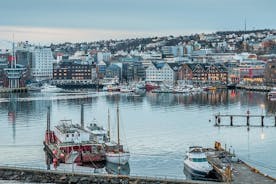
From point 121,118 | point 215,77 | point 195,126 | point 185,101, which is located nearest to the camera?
point 195,126

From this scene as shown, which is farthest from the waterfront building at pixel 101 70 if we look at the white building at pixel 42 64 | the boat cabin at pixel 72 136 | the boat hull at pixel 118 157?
the boat hull at pixel 118 157

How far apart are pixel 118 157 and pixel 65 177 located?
326cm

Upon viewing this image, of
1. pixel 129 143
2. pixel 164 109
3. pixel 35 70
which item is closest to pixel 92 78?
pixel 35 70

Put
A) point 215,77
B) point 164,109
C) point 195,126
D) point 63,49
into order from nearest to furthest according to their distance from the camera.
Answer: point 195,126 < point 164,109 < point 215,77 < point 63,49

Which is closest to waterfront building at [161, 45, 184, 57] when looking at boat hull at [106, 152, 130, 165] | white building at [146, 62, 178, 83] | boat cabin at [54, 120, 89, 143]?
white building at [146, 62, 178, 83]

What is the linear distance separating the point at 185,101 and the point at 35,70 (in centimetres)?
3384

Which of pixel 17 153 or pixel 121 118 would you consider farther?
pixel 121 118

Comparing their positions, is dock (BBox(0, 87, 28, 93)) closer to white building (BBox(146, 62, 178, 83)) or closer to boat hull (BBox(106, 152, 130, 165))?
white building (BBox(146, 62, 178, 83))

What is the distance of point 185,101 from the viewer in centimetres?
4119

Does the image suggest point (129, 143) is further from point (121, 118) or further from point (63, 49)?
point (63, 49)

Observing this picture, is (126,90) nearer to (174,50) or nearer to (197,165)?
(197,165)

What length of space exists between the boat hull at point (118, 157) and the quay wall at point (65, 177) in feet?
10.2

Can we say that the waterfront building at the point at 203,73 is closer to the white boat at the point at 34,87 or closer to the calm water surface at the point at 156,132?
the white boat at the point at 34,87

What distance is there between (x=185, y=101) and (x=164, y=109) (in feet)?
20.7
